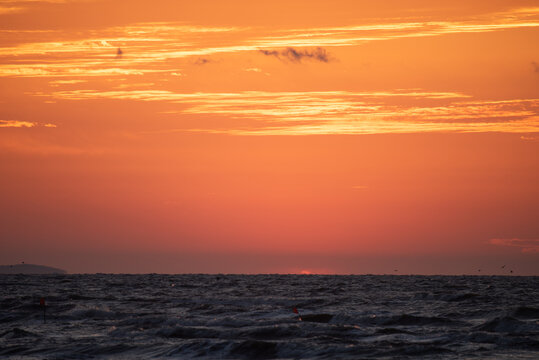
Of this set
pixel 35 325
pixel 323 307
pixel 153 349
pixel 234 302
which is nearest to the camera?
pixel 153 349

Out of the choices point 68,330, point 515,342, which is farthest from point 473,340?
point 68,330

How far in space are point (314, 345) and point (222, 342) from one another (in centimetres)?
427

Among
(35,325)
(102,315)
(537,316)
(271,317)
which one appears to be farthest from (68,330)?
(537,316)

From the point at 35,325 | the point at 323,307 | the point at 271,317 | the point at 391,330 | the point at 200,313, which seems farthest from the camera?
the point at 323,307

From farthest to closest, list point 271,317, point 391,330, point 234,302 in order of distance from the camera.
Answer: point 234,302 → point 271,317 → point 391,330

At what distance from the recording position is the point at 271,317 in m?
48.8

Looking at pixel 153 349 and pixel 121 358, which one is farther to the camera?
pixel 153 349

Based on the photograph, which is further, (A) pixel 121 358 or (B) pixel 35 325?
(B) pixel 35 325

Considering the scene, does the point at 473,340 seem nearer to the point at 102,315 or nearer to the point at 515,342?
the point at 515,342

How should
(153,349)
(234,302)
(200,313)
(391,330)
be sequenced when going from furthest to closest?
(234,302) < (200,313) < (391,330) < (153,349)

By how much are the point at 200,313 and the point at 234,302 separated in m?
13.4

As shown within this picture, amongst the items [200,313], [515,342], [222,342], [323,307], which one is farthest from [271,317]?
[515,342]

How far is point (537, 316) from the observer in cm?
4712

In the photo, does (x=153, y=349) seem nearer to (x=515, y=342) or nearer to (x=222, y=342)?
(x=222, y=342)
